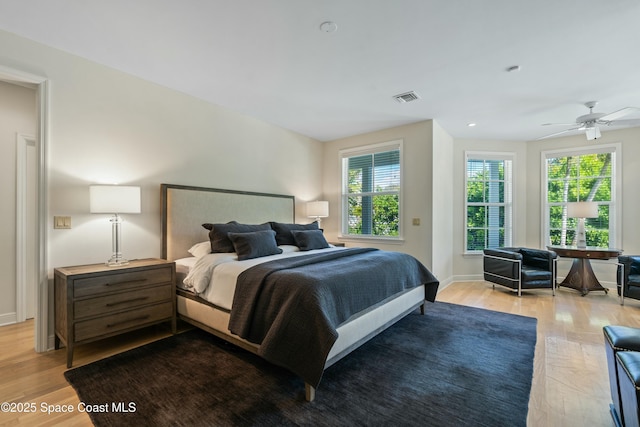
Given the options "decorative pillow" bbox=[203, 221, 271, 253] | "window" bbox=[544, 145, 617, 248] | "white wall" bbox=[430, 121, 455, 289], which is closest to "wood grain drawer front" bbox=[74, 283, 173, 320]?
"decorative pillow" bbox=[203, 221, 271, 253]

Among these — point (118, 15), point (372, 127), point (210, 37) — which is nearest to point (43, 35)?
point (118, 15)

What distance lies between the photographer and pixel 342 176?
18.4 ft

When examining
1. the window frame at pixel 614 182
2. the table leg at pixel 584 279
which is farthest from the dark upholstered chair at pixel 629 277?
the window frame at pixel 614 182

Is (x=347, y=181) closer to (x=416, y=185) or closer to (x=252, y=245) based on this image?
(x=416, y=185)

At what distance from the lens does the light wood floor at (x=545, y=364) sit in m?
1.78

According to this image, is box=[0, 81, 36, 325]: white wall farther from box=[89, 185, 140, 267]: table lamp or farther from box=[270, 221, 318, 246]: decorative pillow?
box=[270, 221, 318, 246]: decorative pillow

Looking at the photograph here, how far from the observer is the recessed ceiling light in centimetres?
226

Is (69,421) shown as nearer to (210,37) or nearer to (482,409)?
(482,409)

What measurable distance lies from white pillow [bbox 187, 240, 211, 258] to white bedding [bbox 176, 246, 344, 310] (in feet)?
0.78

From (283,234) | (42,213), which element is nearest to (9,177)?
(42,213)

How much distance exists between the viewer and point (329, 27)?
230cm

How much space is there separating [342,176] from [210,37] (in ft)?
11.6

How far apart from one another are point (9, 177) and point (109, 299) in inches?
79.2

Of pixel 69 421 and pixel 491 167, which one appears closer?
pixel 69 421
